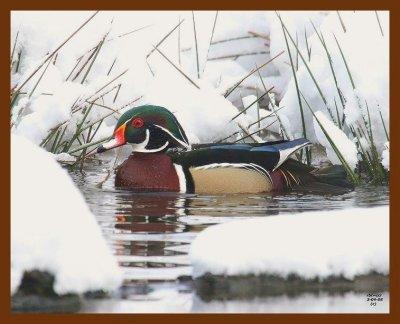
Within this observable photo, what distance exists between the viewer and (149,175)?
943cm

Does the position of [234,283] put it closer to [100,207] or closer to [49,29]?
[100,207]

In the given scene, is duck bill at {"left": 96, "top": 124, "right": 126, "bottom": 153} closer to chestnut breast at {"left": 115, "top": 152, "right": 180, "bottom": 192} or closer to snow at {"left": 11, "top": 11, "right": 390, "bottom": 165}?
chestnut breast at {"left": 115, "top": 152, "right": 180, "bottom": 192}

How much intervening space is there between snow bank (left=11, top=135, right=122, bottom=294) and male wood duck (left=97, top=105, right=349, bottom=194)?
3.26 meters

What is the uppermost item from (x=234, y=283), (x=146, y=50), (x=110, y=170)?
(x=146, y=50)

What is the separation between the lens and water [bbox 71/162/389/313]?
596 cm

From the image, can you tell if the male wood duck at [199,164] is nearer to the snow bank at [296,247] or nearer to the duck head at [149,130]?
the duck head at [149,130]

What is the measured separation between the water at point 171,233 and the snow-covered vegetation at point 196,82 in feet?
1.44

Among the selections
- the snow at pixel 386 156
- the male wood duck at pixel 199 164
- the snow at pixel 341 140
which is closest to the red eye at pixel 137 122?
the male wood duck at pixel 199 164

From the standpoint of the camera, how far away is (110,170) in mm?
9867

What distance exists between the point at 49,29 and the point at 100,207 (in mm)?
2446

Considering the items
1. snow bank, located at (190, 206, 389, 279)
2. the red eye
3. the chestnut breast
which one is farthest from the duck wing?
snow bank, located at (190, 206, 389, 279)

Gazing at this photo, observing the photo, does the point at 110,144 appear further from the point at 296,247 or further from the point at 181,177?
the point at 296,247

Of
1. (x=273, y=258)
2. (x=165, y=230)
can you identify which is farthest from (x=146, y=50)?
(x=273, y=258)

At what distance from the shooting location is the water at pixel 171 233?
596 cm
